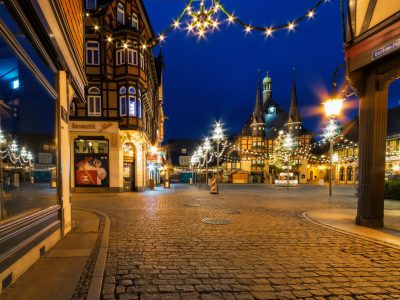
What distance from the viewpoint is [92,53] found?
2228 cm

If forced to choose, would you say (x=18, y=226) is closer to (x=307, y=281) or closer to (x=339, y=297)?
(x=307, y=281)

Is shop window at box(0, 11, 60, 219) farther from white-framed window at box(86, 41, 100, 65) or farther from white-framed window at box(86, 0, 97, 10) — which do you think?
white-framed window at box(86, 0, 97, 10)

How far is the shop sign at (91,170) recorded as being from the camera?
71.1ft

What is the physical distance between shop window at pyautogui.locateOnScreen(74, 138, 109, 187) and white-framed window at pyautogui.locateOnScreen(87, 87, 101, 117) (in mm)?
2288

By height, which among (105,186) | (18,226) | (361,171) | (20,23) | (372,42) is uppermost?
(372,42)

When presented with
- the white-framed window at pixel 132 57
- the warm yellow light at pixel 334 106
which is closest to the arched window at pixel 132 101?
the white-framed window at pixel 132 57

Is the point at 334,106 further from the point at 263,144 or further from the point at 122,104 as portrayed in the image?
the point at 263,144

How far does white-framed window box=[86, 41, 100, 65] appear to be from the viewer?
2222 centimetres

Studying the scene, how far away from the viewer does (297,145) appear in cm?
5497

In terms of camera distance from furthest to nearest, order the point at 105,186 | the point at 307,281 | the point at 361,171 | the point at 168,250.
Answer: the point at 105,186 < the point at 361,171 < the point at 168,250 < the point at 307,281

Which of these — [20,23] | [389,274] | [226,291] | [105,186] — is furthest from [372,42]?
[105,186]

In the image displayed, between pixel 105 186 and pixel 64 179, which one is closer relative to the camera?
pixel 64 179

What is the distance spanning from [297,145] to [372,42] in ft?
164

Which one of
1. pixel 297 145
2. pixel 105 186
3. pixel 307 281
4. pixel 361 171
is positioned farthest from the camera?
pixel 297 145
